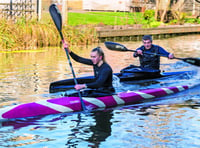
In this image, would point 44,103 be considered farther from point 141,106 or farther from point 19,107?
point 141,106

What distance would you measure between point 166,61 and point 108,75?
911 centimetres

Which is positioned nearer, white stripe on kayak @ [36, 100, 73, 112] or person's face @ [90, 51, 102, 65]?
white stripe on kayak @ [36, 100, 73, 112]

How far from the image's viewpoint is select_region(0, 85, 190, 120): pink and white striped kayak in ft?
29.9

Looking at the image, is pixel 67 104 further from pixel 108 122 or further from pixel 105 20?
pixel 105 20

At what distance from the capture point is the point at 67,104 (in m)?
9.66

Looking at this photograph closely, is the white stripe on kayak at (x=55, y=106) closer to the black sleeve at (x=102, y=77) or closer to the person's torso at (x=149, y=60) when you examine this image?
the black sleeve at (x=102, y=77)

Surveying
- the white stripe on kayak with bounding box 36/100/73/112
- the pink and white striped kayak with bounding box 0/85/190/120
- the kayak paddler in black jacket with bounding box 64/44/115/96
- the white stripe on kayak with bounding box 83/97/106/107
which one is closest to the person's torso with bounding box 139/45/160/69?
the pink and white striped kayak with bounding box 0/85/190/120

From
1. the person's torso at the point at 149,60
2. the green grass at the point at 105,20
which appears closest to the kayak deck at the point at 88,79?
the person's torso at the point at 149,60

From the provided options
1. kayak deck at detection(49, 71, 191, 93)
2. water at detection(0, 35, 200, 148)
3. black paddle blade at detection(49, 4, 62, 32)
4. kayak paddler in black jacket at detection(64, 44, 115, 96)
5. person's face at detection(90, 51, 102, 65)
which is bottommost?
water at detection(0, 35, 200, 148)

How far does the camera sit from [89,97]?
10.1 meters

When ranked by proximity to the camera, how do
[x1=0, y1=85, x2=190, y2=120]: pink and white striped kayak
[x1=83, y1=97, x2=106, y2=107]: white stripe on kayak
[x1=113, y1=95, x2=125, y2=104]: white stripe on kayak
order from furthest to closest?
1. [x1=113, y1=95, x2=125, y2=104]: white stripe on kayak
2. [x1=83, y1=97, x2=106, y2=107]: white stripe on kayak
3. [x1=0, y1=85, x2=190, y2=120]: pink and white striped kayak

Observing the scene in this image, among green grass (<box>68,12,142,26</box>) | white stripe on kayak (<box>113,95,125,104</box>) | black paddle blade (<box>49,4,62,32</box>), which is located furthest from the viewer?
green grass (<box>68,12,142,26</box>)

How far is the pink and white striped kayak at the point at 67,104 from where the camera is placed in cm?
912

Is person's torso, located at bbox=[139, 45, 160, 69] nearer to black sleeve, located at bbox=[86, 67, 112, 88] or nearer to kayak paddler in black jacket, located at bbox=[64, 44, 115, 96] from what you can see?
kayak paddler in black jacket, located at bbox=[64, 44, 115, 96]
